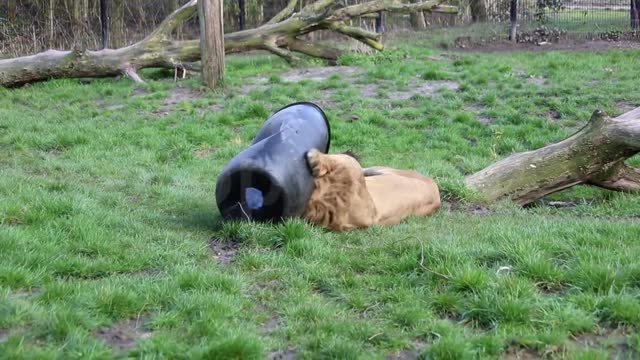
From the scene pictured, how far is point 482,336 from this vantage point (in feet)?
13.7

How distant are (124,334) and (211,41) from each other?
30.1 ft

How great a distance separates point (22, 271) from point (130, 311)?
835 mm

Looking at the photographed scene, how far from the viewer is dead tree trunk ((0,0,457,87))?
13.9 meters

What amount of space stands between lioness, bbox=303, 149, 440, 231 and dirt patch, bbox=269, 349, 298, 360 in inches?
91.8

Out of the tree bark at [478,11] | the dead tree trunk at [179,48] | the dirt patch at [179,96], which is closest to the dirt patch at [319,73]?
the dead tree trunk at [179,48]

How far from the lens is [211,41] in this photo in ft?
42.2

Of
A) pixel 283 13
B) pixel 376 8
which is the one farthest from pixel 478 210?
pixel 283 13

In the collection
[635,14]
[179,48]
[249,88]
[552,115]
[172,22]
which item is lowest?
[552,115]

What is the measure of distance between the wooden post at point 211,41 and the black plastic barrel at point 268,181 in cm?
672

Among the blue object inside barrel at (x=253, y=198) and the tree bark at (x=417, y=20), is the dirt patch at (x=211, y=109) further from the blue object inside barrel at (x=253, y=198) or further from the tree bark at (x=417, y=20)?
the tree bark at (x=417, y=20)

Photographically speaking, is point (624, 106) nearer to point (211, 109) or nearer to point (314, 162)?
point (211, 109)

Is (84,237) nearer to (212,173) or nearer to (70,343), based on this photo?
(70,343)

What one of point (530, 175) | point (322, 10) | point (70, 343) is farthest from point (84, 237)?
point (322, 10)

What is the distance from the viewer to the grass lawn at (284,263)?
4.14 meters
